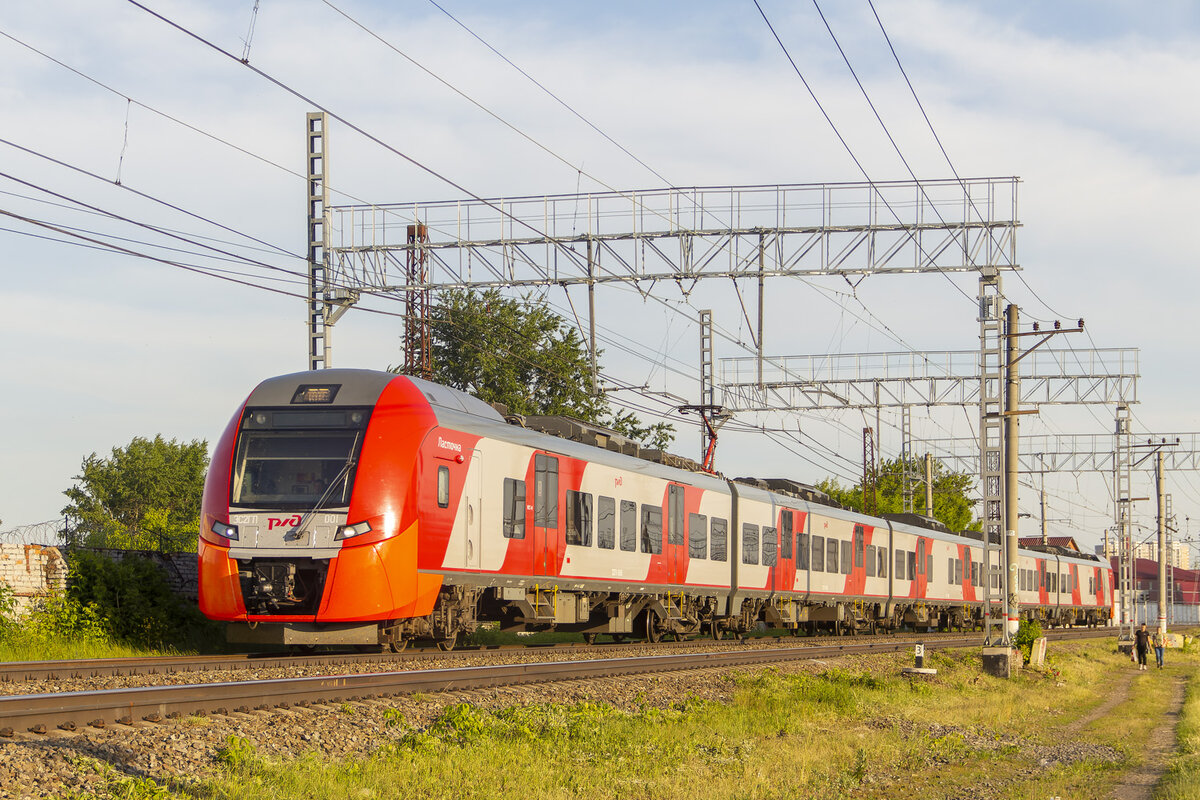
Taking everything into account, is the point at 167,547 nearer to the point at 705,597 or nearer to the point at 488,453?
the point at 488,453

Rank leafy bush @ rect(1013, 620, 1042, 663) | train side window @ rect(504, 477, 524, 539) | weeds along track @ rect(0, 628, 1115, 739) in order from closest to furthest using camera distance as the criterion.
Answer: weeds along track @ rect(0, 628, 1115, 739)
train side window @ rect(504, 477, 524, 539)
leafy bush @ rect(1013, 620, 1042, 663)

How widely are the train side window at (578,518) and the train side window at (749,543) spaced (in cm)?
748

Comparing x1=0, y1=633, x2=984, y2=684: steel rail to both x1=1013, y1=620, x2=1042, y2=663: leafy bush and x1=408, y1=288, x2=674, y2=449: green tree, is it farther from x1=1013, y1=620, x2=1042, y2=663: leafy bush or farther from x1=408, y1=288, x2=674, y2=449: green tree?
x1=408, y1=288, x2=674, y2=449: green tree

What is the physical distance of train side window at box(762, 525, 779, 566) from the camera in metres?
30.1

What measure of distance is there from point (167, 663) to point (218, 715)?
4.53 metres

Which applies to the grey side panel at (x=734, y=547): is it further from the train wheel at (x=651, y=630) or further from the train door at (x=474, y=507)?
the train door at (x=474, y=507)

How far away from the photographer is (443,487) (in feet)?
58.5

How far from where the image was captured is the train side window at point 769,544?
1185 inches

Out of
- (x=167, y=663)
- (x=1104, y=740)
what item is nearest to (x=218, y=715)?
(x=167, y=663)

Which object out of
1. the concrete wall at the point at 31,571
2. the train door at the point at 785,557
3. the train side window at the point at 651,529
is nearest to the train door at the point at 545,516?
the train side window at the point at 651,529

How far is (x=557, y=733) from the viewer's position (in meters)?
12.3

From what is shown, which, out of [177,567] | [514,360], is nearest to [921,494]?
[514,360]

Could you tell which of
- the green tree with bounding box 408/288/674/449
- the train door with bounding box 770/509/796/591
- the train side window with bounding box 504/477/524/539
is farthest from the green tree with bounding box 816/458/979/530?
the train side window with bounding box 504/477/524/539

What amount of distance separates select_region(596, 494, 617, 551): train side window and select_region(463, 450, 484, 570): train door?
417cm
